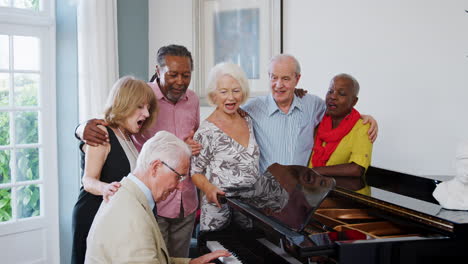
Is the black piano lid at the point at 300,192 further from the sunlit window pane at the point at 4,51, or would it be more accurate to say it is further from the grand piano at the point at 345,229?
the sunlit window pane at the point at 4,51

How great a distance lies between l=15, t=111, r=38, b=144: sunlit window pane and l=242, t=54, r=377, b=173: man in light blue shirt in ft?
8.21

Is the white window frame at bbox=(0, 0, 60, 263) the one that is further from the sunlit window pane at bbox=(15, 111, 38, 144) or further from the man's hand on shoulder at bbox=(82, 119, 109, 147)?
the man's hand on shoulder at bbox=(82, 119, 109, 147)

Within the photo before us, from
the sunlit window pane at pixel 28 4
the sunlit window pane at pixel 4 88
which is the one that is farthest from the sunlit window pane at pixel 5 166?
the sunlit window pane at pixel 28 4

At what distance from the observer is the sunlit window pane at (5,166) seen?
14.1 ft

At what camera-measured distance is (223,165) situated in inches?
98.2

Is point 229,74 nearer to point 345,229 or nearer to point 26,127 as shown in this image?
point 345,229

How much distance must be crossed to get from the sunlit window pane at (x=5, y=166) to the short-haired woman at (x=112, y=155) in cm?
225

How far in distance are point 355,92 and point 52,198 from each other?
3065 mm

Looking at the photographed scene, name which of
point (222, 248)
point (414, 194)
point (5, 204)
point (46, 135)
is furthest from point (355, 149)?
point (5, 204)

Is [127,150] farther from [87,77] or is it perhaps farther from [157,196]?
[87,77]

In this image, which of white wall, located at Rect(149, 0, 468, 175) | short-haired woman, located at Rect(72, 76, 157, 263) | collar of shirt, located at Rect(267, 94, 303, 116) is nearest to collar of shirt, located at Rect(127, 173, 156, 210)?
short-haired woman, located at Rect(72, 76, 157, 263)

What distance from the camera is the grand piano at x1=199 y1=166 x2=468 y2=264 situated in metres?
1.67

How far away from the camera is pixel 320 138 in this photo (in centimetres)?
283

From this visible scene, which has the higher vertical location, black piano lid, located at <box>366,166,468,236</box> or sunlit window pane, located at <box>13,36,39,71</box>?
sunlit window pane, located at <box>13,36,39,71</box>
